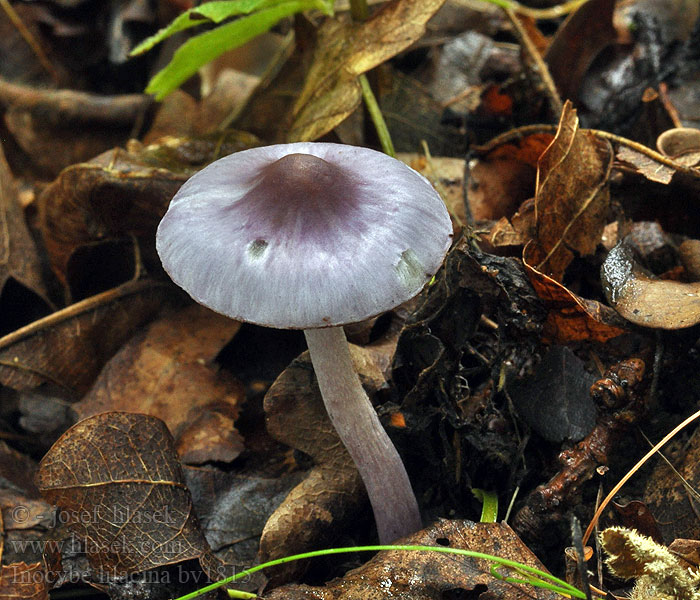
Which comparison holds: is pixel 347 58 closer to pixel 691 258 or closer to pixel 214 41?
pixel 214 41

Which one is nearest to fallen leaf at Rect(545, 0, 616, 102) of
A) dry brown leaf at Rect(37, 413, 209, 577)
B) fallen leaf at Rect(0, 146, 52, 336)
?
dry brown leaf at Rect(37, 413, 209, 577)

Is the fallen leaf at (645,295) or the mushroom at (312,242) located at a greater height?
the mushroom at (312,242)

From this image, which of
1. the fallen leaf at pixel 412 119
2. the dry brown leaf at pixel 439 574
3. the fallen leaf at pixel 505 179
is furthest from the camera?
the fallen leaf at pixel 412 119

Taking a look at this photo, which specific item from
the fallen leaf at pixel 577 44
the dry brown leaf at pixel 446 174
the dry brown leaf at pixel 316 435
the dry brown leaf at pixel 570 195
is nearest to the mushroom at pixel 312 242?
the dry brown leaf at pixel 316 435

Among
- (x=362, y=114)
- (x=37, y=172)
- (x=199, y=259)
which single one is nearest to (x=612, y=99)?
(x=362, y=114)

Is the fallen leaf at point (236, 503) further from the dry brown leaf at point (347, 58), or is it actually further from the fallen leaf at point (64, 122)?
the fallen leaf at point (64, 122)

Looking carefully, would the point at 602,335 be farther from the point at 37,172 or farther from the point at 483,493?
the point at 37,172
